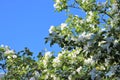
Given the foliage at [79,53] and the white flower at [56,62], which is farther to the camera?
the white flower at [56,62]

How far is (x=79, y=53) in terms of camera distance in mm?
10555

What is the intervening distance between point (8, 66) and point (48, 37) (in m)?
4.16

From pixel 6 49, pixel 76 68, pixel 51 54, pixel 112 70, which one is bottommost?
pixel 112 70

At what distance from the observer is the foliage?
9.03m

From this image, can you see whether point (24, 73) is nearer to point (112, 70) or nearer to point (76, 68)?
point (76, 68)

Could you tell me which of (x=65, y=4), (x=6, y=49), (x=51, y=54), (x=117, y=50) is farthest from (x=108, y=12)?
(x=117, y=50)

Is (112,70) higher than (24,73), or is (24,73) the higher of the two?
(24,73)

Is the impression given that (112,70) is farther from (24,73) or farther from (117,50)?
(24,73)

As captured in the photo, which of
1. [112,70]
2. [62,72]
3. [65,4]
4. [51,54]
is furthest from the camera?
[65,4]

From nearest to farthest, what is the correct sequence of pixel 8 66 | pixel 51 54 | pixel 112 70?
pixel 112 70 < pixel 51 54 < pixel 8 66

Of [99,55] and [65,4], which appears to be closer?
[99,55]

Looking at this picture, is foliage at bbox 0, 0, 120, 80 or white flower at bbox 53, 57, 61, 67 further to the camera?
white flower at bbox 53, 57, 61, 67

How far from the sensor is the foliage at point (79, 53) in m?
9.03

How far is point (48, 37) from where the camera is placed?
30.1 feet
